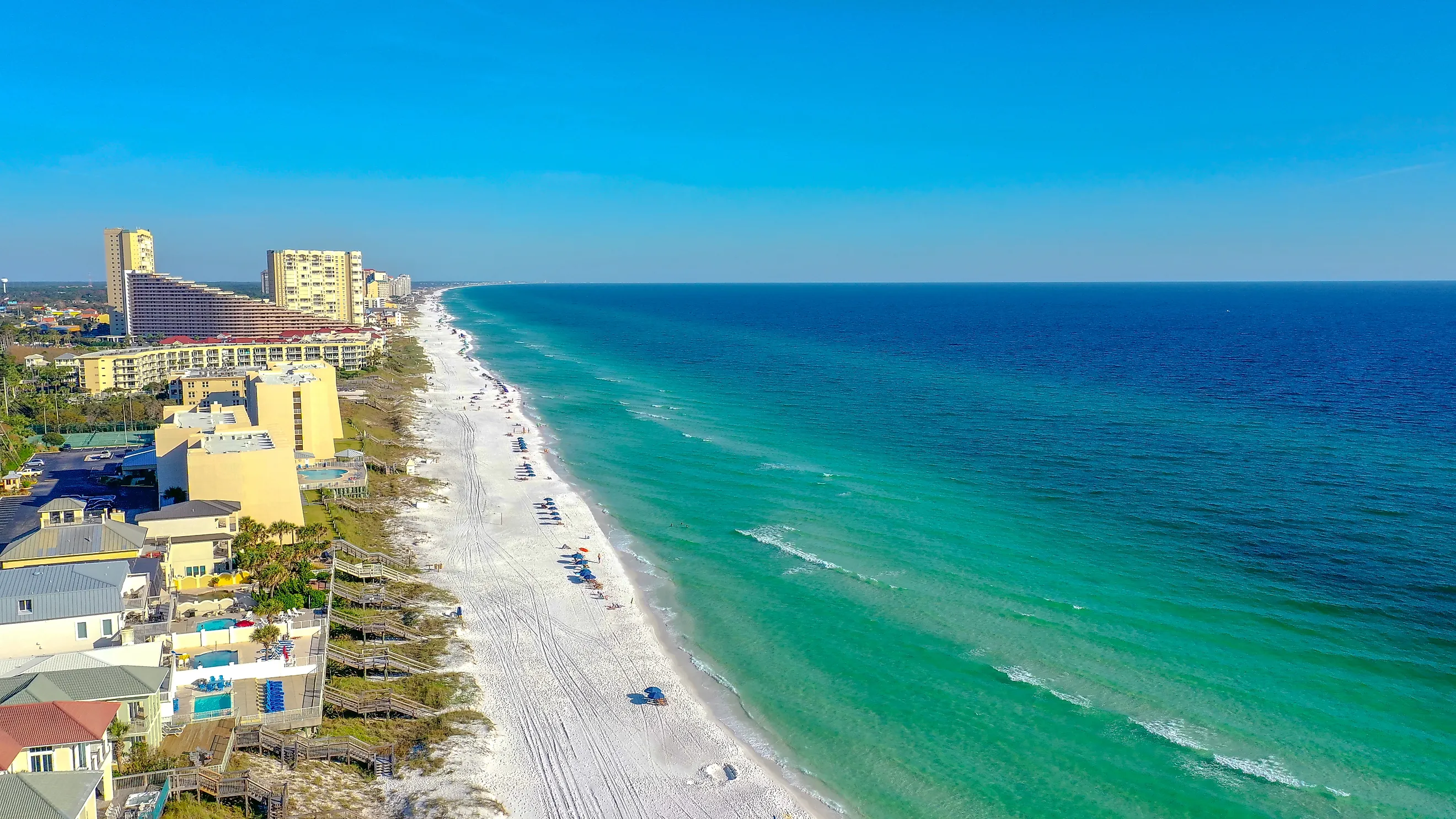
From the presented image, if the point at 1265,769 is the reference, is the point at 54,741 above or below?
above

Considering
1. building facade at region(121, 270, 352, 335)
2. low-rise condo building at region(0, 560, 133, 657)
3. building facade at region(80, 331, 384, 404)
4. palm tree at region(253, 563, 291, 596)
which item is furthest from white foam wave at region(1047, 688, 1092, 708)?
building facade at region(121, 270, 352, 335)

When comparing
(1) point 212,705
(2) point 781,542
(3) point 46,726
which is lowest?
(1) point 212,705

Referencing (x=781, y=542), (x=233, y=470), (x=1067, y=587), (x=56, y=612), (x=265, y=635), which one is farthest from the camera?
(x=781, y=542)

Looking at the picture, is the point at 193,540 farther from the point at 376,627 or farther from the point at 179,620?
the point at 376,627

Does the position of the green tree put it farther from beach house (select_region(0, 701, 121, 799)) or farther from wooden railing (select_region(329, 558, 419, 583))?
beach house (select_region(0, 701, 121, 799))

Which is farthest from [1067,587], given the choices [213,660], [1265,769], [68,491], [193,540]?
[68,491]

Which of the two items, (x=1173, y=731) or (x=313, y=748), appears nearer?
(x=313, y=748)
